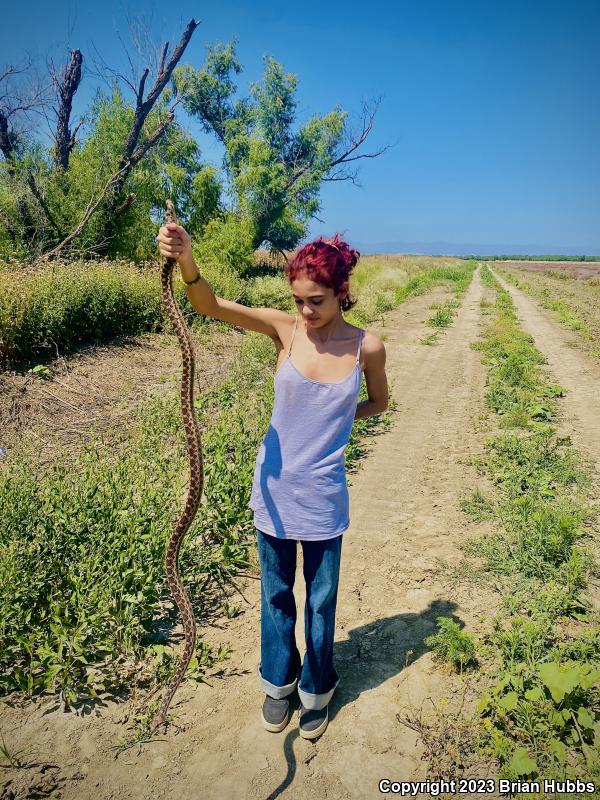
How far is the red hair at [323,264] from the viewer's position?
230 centimetres

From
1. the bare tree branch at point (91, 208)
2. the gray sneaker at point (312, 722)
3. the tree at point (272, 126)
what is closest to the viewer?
the gray sneaker at point (312, 722)

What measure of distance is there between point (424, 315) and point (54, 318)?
13.9 meters

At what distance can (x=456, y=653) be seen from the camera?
319cm

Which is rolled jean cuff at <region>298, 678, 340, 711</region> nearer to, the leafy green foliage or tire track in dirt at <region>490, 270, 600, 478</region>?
the leafy green foliage

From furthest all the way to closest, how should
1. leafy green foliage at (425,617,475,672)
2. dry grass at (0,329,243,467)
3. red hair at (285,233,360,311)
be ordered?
dry grass at (0,329,243,467) → leafy green foliage at (425,617,475,672) → red hair at (285,233,360,311)

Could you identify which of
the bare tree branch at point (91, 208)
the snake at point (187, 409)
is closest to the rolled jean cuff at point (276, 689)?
the snake at point (187, 409)

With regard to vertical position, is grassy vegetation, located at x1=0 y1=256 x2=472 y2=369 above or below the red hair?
below

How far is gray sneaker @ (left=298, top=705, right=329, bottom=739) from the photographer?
2.76 metres

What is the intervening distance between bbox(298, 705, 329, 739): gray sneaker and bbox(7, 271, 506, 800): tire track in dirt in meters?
0.05

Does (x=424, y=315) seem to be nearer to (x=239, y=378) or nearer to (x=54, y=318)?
(x=239, y=378)

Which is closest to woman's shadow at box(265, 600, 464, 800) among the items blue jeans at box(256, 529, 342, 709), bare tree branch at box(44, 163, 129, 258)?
blue jeans at box(256, 529, 342, 709)

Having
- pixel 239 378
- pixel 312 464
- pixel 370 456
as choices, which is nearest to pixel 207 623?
pixel 312 464

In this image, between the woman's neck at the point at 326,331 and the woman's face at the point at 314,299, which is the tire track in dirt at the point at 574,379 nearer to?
the woman's neck at the point at 326,331

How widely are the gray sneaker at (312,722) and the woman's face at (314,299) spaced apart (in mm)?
1973
